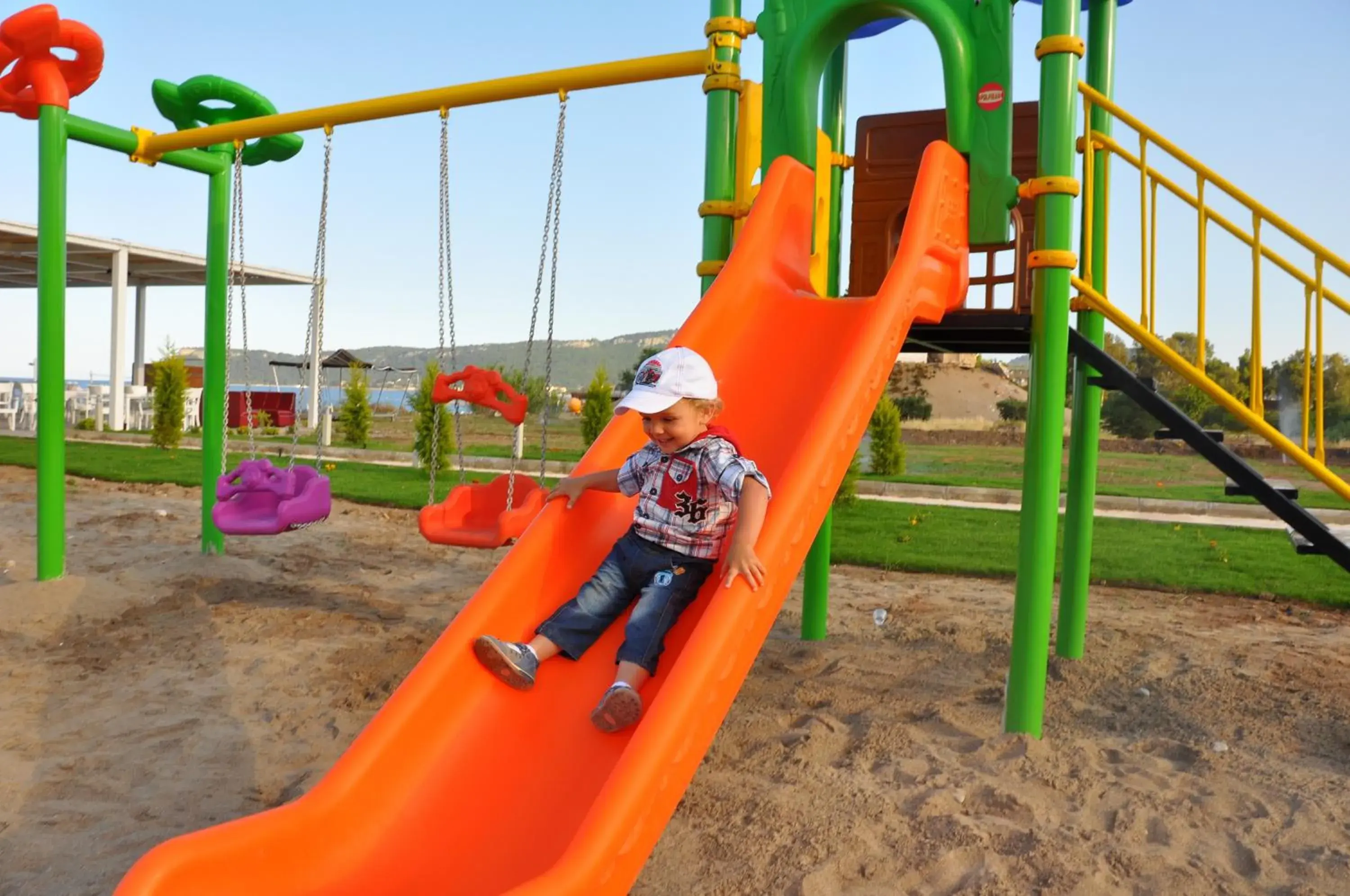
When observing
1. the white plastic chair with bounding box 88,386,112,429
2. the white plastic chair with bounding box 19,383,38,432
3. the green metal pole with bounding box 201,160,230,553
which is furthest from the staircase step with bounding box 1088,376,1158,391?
the white plastic chair with bounding box 19,383,38,432

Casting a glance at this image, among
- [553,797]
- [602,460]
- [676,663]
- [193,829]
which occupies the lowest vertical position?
[193,829]

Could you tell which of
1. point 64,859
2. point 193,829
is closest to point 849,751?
point 193,829

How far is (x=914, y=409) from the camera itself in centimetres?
3031

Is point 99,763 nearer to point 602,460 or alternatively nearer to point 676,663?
point 602,460

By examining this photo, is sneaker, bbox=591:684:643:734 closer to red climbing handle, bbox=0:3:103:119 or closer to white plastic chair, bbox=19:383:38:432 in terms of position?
red climbing handle, bbox=0:3:103:119

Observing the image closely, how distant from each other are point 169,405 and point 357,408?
12.3ft

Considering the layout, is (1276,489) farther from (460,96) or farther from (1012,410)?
(1012,410)

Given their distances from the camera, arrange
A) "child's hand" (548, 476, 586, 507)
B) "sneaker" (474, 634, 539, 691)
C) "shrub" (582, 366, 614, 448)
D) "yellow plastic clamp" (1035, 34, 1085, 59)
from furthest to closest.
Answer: "shrub" (582, 366, 614, 448) < "yellow plastic clamp" (1035, 34, 1085, 59) < "child's hand" (548, 476, 586, 507) < "sneaker" (474, 634, 539, 691)

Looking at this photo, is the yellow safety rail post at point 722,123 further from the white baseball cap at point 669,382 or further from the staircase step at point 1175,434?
the staircase step at point 1175,434

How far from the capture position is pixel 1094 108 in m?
5.63

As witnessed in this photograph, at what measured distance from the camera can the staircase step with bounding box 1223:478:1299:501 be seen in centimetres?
465

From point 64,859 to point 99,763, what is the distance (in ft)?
3.03

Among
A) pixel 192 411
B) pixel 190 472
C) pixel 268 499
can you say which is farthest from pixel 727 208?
pixel 192 411

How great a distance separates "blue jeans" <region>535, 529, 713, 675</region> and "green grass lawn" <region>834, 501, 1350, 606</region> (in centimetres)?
606
